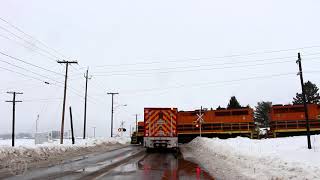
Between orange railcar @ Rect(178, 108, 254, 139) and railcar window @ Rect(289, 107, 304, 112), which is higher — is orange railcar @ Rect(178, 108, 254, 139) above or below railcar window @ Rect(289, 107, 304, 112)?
below

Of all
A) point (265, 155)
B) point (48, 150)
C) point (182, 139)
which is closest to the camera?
point (265, 155)

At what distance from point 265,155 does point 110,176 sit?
7.19 metres

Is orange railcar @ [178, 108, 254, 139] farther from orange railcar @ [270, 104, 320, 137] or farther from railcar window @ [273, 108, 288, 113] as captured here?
railcar window @ [273, 108, 288, 113]

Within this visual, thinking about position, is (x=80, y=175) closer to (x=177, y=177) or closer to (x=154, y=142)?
(x=177, y=177)

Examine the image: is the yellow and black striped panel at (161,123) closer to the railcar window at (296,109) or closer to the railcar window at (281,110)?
the railcar window at (281,110)

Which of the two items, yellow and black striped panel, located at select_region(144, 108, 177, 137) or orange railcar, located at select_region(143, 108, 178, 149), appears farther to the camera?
yellow and black striped panel, located at select_region(144, 108, 177, 137)

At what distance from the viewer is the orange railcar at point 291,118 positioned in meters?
40.6

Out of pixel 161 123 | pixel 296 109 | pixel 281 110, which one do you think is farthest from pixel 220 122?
pixel 161 123

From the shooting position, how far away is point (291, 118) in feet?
135

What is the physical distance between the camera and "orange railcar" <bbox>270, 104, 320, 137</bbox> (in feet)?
133

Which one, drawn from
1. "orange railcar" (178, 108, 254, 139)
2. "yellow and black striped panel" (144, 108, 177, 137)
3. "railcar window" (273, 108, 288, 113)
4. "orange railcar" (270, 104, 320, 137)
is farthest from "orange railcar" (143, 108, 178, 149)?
"orange railcar" (178, 108, 254, 139)

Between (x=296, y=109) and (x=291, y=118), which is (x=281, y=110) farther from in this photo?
(x=296, y=109)

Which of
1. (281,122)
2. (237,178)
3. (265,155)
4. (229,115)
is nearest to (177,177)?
(237,178)

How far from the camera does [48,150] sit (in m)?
28.2
